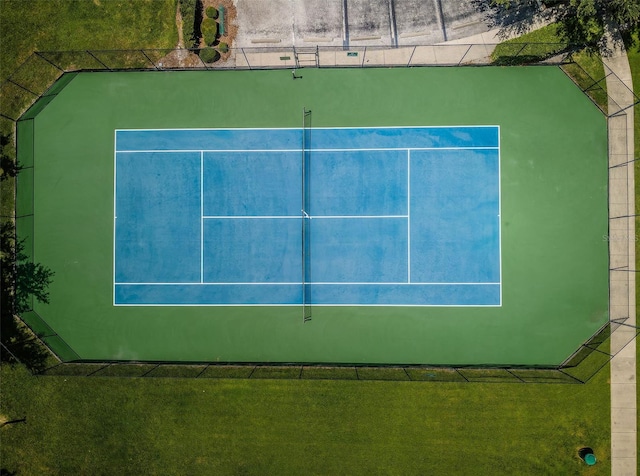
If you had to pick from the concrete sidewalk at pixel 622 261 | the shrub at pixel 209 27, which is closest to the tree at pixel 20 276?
the shrub at pixel 209 27

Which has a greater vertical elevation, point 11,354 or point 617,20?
point 617,20

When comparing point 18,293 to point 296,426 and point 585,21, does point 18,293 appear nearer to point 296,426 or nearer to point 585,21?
point 296,426

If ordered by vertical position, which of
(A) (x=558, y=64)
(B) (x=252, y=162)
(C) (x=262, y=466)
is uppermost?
(A) (x=558, y=64)

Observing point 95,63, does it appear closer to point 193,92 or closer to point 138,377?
point 193,92

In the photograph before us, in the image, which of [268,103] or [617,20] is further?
[268,103]

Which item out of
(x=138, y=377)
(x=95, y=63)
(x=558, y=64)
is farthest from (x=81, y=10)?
(x=558, y=64)

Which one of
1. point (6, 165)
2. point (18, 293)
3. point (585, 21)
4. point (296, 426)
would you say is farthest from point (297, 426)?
point (585, 21)

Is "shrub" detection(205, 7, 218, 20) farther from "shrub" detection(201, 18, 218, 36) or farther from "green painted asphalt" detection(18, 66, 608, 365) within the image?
"green painted asphalt" detection(18, 66, 608, 365)
